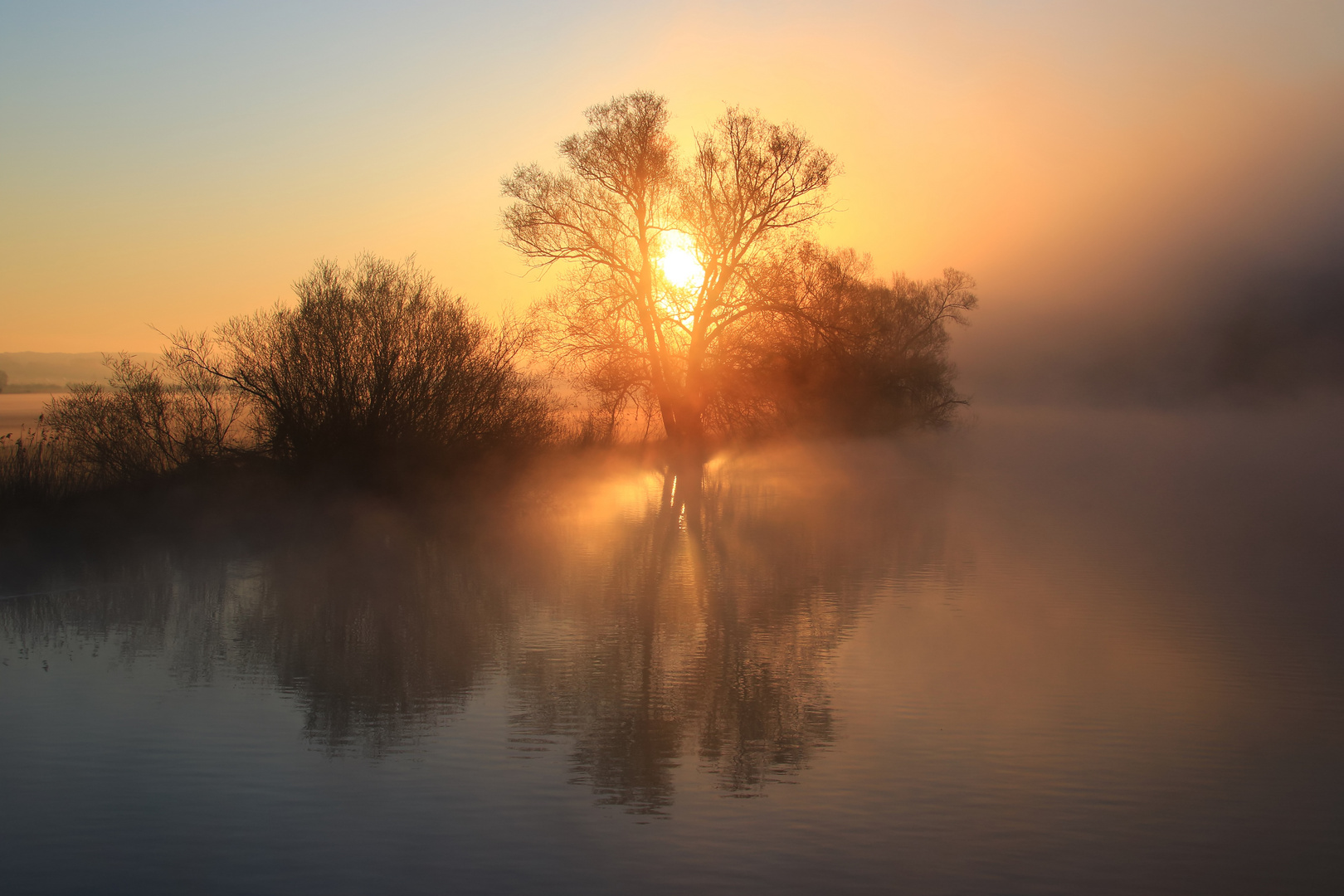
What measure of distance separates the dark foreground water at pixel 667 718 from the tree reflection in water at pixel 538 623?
4 cm

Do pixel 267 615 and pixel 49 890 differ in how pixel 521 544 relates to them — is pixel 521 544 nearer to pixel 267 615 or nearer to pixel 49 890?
pixel 267 615

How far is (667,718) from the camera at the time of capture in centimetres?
618

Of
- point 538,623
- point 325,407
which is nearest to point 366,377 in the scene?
point 325,407

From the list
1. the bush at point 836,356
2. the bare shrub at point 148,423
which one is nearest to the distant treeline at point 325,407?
the bare shrub at point 148,423

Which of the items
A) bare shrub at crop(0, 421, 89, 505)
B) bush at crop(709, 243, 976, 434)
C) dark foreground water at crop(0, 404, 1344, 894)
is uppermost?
bush at crop(709, 243, 976, 434)

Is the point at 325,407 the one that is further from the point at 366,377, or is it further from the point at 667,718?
the point at 667,718

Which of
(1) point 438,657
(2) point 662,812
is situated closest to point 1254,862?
(2) point 662,812

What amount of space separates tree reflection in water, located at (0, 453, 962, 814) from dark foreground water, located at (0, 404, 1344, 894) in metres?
0.04

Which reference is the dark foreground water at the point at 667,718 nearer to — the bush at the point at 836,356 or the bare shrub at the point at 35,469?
the bare shrub at the point at 35,469

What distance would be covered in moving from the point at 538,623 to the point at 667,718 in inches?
112

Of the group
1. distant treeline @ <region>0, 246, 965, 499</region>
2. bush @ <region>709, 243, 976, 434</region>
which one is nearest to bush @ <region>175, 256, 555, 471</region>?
distant treeline @ <region>0, 246, 965, 499</region>

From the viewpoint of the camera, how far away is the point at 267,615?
354 inches

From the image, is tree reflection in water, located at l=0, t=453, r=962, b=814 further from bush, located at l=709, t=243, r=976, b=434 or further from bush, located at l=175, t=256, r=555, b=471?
bush, located at l=709, t=243, r=976, b=434

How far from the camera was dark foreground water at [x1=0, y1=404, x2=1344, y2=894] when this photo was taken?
4270mm
